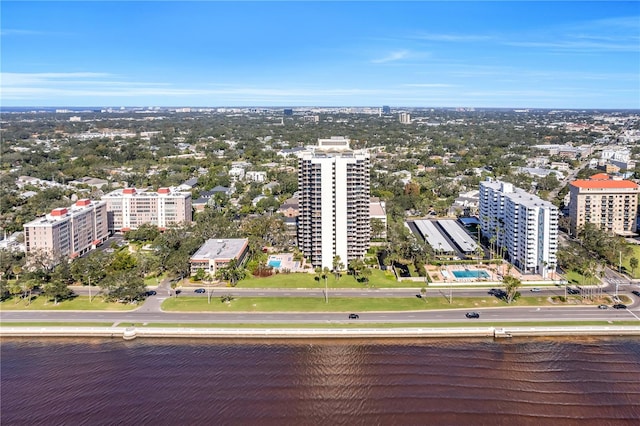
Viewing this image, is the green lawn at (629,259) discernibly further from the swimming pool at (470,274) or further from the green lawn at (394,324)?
the swimming pool at (470,274)

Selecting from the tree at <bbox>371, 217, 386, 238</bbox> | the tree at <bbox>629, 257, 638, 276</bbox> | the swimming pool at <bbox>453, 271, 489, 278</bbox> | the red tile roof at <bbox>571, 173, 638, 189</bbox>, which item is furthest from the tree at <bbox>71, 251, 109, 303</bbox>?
the red tile roof at <bbox>571, 173, 638, 189</bbox>

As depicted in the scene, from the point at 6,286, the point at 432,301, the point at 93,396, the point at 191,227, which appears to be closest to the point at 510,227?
the point at 432,301

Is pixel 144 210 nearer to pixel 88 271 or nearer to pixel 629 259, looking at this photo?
pixel 88 271

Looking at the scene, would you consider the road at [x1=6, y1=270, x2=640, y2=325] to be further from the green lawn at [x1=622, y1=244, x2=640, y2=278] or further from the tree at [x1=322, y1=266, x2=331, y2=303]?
the green lawn at [x1=622, y1=244, x2=640, y2=278]

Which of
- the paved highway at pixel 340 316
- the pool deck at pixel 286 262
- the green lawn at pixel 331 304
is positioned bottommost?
the paved highway at pixel 340 316

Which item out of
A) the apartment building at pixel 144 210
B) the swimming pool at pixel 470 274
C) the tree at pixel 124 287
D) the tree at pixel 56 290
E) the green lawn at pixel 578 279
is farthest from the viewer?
the apartment building at pixel 144 210

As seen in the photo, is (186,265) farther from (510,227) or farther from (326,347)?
(510,227)

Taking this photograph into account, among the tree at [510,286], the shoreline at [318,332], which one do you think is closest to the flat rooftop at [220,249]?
the shoreline at [318,332]
